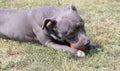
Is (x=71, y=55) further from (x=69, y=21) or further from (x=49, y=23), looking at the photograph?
(x=49, y=23)

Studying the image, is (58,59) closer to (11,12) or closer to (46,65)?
(46,65)

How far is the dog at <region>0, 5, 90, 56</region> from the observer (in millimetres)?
5039

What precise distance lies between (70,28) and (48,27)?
16.8 inches

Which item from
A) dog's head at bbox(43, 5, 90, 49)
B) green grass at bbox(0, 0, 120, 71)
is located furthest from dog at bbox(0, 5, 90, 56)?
green grass at bbox(0, 0, 120, 71)

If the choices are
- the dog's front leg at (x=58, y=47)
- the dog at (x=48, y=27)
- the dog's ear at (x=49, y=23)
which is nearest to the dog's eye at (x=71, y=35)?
the dog at (x=48, y=27)

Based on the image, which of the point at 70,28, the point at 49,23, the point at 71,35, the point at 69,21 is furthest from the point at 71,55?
the point at 49,23

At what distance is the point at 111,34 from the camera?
236 inches

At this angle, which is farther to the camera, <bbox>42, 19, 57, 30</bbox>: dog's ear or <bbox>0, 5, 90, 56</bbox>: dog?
<bbox>42, 19, 57, 30</bbox>: dog's ear

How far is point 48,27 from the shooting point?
5.29 metres

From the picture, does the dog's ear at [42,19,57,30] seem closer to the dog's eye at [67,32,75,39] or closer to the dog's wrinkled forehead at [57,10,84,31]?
the dog's wrinkled forehead at [57,10,84,31]

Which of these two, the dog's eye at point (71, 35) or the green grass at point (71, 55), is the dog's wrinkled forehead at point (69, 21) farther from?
Answer: the green grass at point (71, 55)

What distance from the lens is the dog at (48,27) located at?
504cm

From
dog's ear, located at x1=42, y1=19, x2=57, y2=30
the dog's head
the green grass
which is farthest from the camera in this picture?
dog's ear, located at x1=42, y1=19, x2=57, y2=30

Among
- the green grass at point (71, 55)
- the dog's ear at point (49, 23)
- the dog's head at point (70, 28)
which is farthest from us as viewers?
the dog's ear at point (49, 23)
